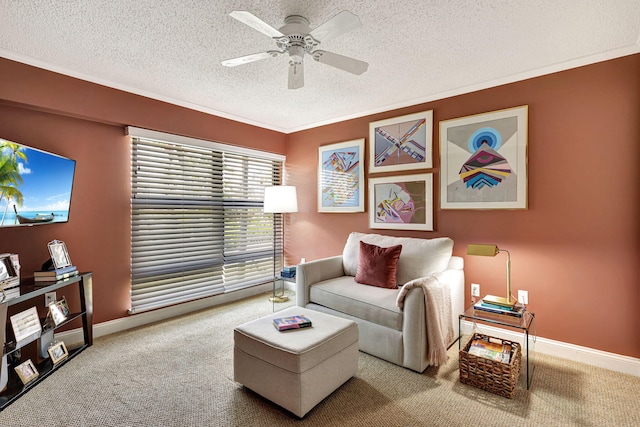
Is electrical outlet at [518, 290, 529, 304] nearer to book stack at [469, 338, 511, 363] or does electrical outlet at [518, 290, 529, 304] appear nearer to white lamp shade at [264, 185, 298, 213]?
book stack at [469, 338, 511, 363]

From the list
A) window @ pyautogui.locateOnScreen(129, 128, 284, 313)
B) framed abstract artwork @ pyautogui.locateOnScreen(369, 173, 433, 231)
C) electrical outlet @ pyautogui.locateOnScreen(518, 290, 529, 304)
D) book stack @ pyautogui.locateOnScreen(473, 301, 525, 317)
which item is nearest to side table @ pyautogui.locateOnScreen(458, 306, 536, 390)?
book stack @ pyautogui.locateOnScreen(473, 301, 525, 317)

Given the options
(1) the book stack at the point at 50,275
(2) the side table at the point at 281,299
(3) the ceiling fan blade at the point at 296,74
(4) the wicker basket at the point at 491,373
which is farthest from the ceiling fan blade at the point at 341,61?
(1) the book stack at the point at 50,275

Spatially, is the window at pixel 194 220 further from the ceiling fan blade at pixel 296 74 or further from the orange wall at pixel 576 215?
the orange wall at pixel 576 215

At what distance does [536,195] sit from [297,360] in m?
2.47

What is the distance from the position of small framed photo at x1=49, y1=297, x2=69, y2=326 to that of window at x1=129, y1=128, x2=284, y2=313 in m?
0.61

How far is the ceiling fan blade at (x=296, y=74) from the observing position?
6.97ft

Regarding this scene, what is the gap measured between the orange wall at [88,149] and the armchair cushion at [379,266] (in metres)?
2.45

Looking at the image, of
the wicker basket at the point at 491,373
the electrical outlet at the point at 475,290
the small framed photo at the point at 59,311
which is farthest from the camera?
the electrical outlet at the point at 475,290

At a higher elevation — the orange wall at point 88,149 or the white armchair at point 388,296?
the orange wall at point 88,149

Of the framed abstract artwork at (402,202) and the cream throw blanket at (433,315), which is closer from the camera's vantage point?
the cream throw blanket at (433,315)

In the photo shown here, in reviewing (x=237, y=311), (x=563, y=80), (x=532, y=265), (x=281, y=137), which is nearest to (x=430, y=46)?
(x=563, y=80)

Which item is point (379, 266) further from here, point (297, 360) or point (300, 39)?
point (300, 39)

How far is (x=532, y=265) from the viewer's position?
8.91ft

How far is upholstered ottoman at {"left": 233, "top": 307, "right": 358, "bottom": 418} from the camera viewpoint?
1.78 meters
